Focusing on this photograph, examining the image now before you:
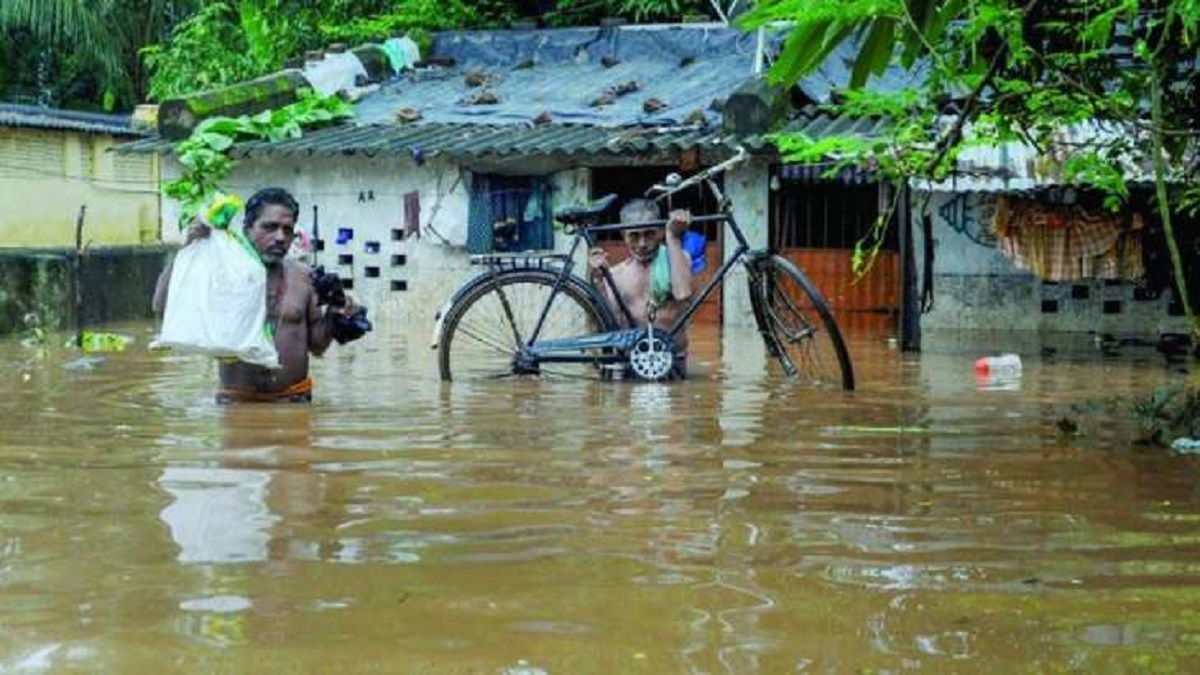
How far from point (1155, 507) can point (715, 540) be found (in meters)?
1.56

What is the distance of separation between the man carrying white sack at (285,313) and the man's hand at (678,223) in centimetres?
198

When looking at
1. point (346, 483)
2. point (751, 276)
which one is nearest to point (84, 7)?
point (751, 276)

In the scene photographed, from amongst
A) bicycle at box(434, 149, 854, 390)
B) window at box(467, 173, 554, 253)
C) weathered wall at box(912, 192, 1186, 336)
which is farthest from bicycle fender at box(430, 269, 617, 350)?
window at box(467, 173, 554, 253)

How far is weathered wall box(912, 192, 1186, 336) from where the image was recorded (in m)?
16.8

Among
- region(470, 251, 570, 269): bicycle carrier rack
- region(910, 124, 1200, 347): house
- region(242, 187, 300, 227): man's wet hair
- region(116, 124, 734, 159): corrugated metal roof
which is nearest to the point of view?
region(242, 187, 300, 227): man's wet hair

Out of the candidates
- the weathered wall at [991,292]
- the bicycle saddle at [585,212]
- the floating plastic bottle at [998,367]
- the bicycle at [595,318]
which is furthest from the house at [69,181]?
the bicycle saddle at [585,212]

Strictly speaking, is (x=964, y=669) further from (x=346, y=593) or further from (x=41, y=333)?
(x=41, y=333)

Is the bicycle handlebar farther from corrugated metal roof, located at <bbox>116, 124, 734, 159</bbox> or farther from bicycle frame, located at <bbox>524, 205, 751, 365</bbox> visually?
corrugated metal roof, located at <bbox>116, 124, 734, 159</bbox>

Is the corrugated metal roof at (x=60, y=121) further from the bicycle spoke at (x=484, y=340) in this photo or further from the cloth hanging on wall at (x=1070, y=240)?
the bicycle spoke at (x=484, y=340)

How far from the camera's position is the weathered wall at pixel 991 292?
16.8 meters

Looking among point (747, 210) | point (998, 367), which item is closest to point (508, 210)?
point (747, 210)

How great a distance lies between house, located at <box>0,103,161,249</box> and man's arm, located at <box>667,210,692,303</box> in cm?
1537

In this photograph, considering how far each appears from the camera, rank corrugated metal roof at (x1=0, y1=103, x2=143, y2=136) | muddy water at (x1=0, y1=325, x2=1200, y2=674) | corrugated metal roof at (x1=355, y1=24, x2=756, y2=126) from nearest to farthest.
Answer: muddy water at (x1=0, y1=325, x2=1200, y2=674) < corrugated metal roof at (x1=355, y1=24, x2=756, y2=126) < corrugated metal roof at (x1=0, y1=103, x2=143, y2=136)

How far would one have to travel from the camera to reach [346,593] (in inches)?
175
